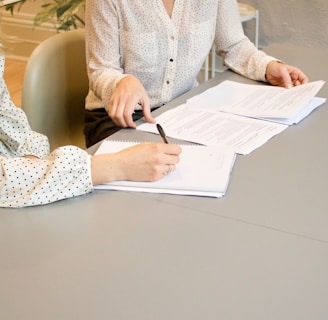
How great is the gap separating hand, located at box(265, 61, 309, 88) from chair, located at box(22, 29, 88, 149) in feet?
1.86

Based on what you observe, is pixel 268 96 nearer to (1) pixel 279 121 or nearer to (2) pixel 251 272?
(1) pixel 279 121

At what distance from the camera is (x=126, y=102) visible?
4.25 feet

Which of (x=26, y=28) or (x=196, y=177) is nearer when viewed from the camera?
(x=196, y=177)

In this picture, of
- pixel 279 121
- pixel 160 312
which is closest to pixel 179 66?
pixel 279 121

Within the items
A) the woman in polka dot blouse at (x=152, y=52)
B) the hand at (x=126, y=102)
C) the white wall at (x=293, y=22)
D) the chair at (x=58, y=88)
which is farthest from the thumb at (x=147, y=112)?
the white wall at (x=293, y=22)

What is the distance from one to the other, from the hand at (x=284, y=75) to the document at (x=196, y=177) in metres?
0.47

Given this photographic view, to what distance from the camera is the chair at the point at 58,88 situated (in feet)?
5.16

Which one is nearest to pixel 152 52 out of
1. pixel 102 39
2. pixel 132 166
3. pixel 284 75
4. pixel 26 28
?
pixel 102 39

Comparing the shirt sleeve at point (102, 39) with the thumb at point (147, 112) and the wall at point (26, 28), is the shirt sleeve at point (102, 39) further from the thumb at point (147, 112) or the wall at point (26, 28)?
the wall at point (26, 28)

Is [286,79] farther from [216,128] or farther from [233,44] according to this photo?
[216,128]

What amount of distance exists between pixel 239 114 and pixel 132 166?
1.41 ft

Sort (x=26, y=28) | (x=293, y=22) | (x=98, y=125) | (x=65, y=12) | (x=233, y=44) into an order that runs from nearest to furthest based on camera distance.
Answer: (x=98, y=125), (x=233, y=44), (x=293, y=22), (x=65, y=12), (x=26, y=28)

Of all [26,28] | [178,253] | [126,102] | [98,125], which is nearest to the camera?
[178,253]

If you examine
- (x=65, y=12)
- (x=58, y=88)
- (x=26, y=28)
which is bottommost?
(x=26, y=28)
